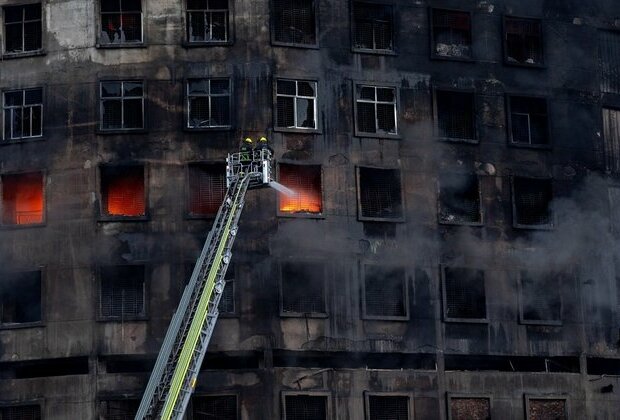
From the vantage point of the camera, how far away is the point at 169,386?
184 feet

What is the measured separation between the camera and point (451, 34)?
71375mm

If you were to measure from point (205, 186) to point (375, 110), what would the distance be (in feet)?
26.2

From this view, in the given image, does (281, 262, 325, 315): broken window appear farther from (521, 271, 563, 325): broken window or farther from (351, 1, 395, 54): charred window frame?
(351, 1, 395, 54): charred window frame

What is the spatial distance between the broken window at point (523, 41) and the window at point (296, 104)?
9.50 m

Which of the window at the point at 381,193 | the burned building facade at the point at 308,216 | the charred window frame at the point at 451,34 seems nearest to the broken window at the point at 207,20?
the burned building facade at the point at 308,216

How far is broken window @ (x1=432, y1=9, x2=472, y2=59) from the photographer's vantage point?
2798 inches

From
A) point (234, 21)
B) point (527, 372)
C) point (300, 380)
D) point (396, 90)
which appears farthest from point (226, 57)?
point (527, 372)

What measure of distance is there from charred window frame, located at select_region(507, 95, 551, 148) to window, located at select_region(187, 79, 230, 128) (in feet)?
41.3

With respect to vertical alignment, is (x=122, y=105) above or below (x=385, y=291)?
above

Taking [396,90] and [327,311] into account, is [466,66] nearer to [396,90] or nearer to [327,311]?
[396,90]

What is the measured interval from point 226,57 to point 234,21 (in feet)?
5.26

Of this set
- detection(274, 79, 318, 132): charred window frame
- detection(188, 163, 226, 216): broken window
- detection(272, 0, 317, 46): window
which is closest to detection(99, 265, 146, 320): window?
detection(188, 163, 226, 216): broken window

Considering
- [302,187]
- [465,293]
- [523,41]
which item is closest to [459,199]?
[465,293]

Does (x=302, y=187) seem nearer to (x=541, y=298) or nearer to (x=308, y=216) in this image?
(x=308, y=216)
